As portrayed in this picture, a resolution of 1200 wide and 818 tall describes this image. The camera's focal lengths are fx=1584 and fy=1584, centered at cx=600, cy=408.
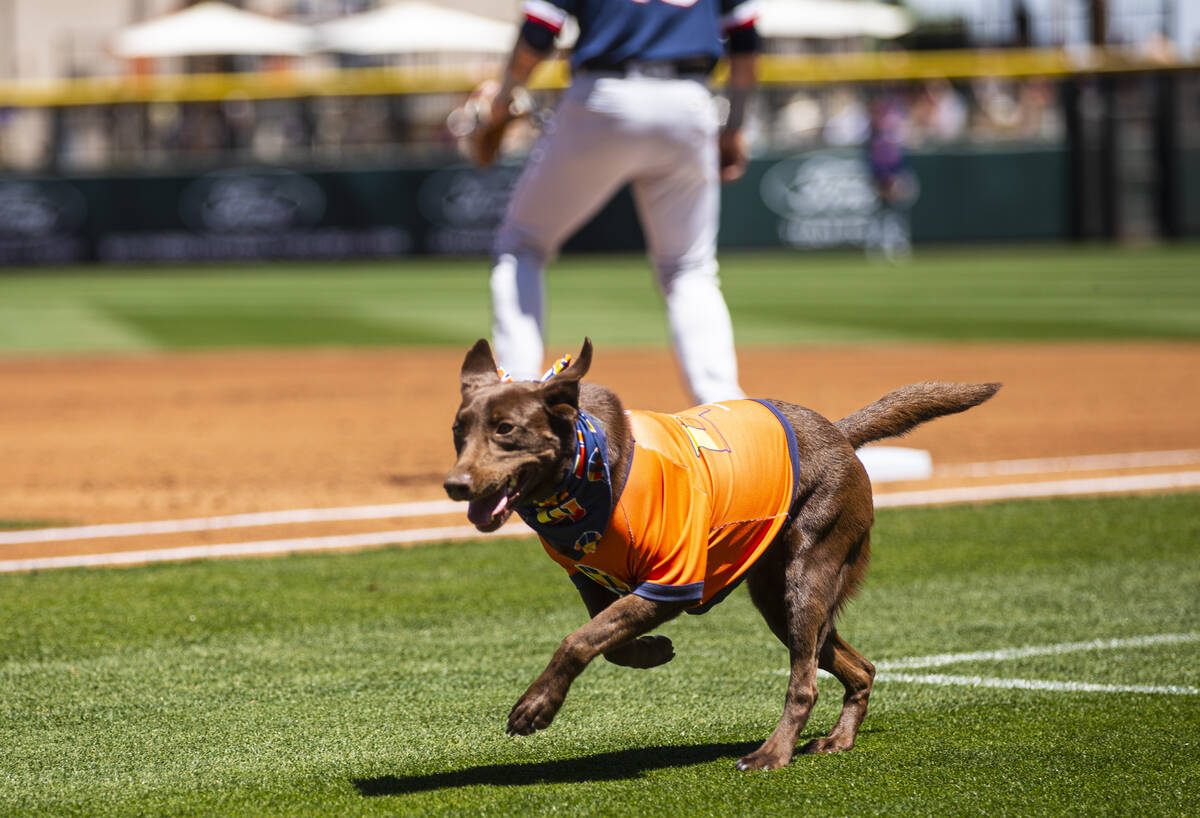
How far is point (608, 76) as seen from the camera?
5.60m

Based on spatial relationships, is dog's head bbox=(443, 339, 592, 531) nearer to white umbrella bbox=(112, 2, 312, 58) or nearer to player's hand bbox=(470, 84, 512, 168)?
player's hand bbox=(470, 84, 512, 168)

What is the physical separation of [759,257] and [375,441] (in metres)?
17.9

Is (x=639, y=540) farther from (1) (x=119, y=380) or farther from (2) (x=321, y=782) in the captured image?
(1) (x=119, y=380)

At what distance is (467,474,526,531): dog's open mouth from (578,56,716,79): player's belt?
2.79 metres

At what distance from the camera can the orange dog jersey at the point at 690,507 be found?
3.28 metres

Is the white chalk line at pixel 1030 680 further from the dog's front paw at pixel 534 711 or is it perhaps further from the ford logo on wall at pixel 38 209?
the ford logo on wall at pixel 38 209

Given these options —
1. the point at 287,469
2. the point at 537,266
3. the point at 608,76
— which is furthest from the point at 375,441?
the point at 608,76

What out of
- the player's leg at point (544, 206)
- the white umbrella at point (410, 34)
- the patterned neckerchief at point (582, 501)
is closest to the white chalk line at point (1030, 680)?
the patterned neckerchief at point (582, 501)

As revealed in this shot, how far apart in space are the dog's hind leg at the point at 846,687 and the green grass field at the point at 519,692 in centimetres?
6

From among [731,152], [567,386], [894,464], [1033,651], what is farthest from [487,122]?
[567,386]

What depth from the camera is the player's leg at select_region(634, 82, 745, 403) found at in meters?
5.74

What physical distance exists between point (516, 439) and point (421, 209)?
74.1ft

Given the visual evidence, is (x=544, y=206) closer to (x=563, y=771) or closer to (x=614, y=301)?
(x=563, y=771)

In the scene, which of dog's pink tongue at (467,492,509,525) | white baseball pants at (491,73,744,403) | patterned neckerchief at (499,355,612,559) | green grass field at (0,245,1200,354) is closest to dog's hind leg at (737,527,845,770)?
patterned neckerchief at (499,355,612,559)
